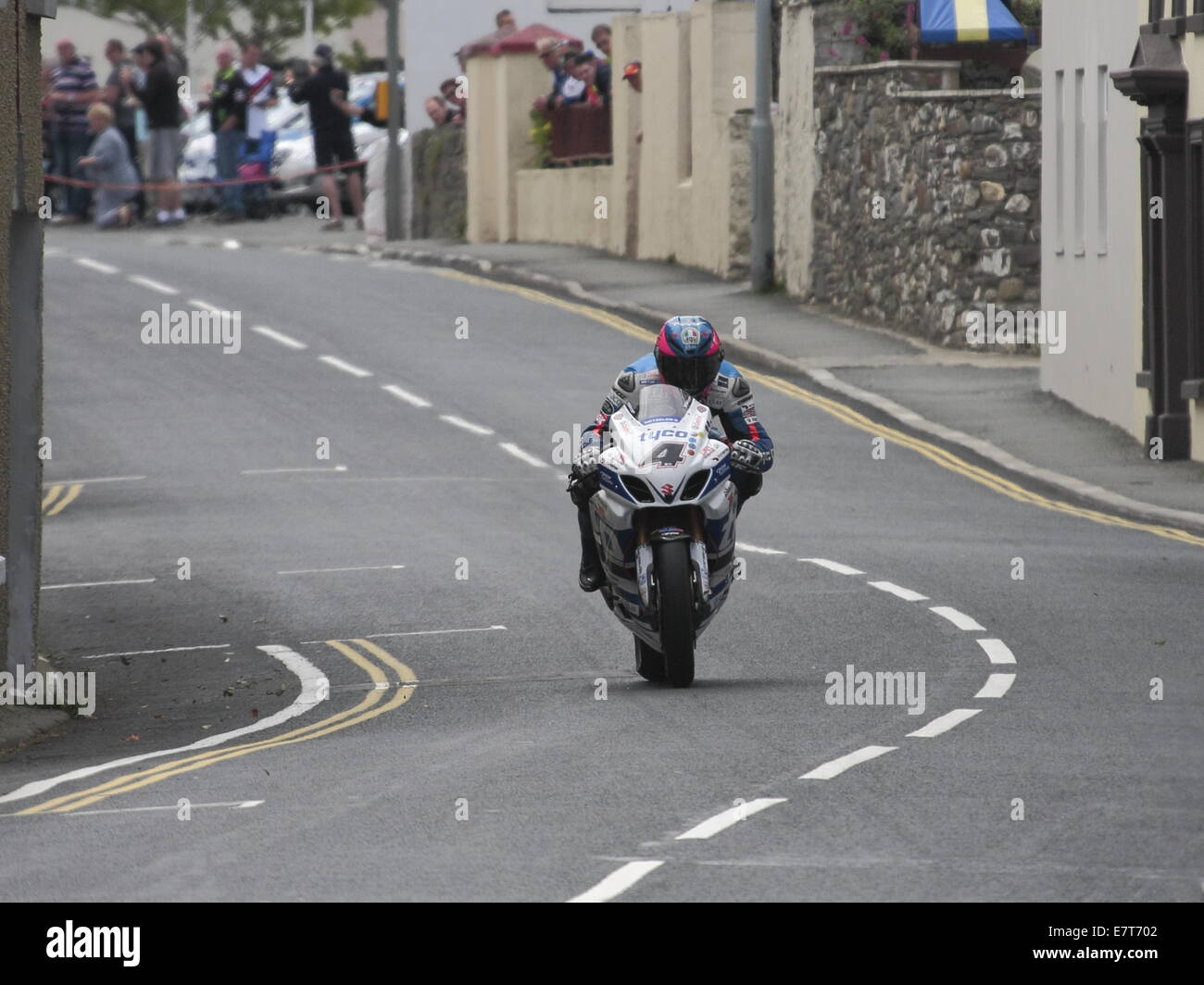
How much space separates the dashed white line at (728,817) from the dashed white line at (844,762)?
54cm

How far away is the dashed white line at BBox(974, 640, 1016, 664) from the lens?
1443cm

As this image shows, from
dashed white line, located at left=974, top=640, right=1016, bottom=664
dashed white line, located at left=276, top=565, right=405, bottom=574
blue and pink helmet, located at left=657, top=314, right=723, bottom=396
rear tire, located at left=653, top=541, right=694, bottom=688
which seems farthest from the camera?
dashed white line, located at left=276, top=565, right=405, bottom=574

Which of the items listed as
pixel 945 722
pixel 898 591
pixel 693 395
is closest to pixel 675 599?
pixel 693 395

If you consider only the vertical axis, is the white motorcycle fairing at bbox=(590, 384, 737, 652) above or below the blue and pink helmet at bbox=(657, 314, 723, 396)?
below

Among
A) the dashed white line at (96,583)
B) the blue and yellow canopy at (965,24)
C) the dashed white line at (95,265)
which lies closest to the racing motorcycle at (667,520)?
the dashed white line at (96,583)

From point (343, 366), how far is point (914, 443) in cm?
761

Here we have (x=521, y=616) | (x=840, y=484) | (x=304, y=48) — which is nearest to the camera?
(x=521, y=616)

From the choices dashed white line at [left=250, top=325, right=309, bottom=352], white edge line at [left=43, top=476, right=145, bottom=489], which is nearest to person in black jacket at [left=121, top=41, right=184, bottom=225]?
dashed white line at [left=250, top=325, right=309, bottom=352]

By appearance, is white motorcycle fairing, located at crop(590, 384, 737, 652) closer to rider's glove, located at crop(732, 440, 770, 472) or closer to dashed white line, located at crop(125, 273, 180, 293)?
rider's glove, located at crop(732, 440, 770, 472)

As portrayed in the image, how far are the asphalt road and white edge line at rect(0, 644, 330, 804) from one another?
0.14 ft
